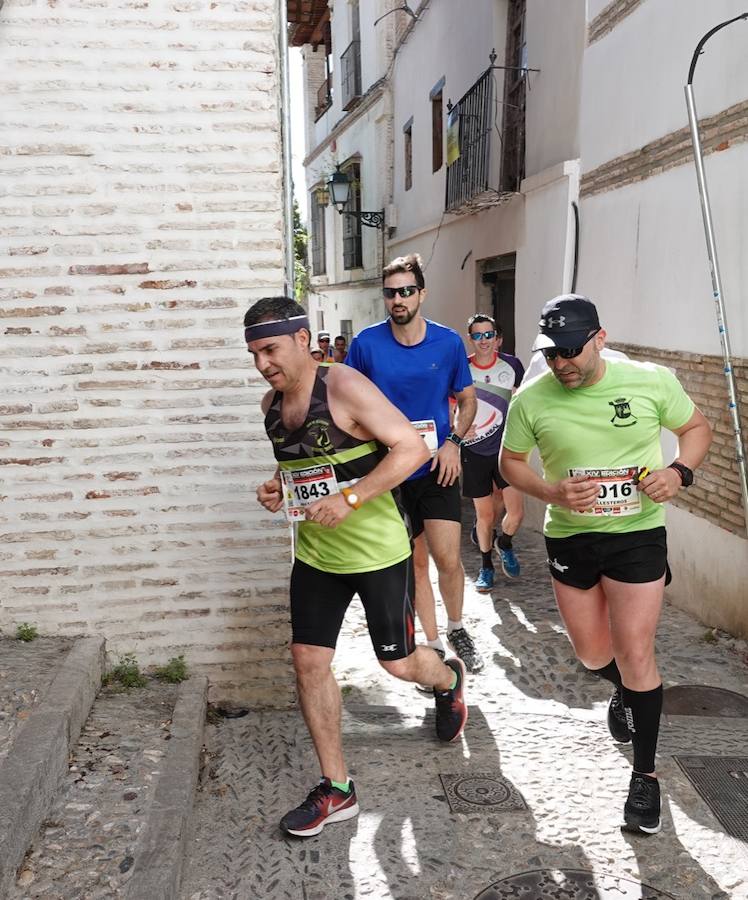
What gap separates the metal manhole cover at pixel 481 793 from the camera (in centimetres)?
360

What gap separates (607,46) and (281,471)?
19.0 feet

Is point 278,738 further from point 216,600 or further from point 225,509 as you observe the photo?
point 225,509

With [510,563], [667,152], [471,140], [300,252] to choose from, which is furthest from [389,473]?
[300,252]

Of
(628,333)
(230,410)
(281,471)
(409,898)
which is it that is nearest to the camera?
(409,898)

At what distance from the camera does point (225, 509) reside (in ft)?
14.5

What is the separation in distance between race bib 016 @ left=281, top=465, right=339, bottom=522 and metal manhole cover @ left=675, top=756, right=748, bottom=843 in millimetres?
1872

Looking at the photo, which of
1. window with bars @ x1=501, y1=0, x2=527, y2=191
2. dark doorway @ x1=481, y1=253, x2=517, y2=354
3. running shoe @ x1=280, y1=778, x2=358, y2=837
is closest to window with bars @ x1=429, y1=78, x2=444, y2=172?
dark doorway @ x1=481, y1=253, x2=517, y2=354

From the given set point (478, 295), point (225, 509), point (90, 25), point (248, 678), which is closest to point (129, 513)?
point (225, 509)

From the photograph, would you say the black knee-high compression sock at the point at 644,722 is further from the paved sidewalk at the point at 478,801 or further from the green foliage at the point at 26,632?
the green foliage at the point at 26,632

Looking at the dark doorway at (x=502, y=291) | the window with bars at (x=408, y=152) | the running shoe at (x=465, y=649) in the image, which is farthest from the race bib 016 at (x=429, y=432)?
the window with bars at (x=408, y=152)

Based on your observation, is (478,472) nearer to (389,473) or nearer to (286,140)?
(286,140)

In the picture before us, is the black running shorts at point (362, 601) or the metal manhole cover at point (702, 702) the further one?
A: the metal manhole cover at point (702, 702)

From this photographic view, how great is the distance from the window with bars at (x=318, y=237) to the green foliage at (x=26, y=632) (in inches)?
803

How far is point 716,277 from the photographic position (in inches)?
212
